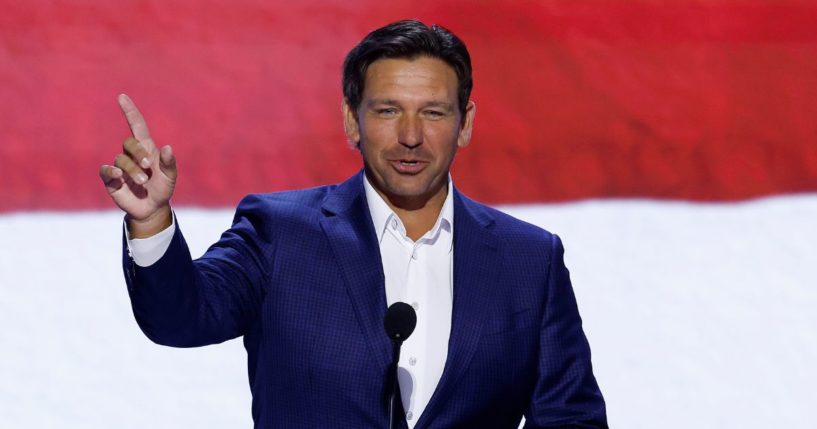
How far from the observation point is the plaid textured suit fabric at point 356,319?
1642 mm

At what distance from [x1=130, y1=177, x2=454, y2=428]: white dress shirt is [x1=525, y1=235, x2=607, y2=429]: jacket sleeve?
169mm

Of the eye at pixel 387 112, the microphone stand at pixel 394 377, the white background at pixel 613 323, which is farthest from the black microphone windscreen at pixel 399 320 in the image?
the white background at pixel 613 323

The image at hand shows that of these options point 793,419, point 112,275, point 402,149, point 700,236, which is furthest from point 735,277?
point 112,275

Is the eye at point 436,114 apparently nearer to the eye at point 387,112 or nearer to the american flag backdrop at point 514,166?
the eye at point 387,112

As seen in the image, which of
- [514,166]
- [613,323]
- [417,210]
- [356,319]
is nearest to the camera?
[356,319]

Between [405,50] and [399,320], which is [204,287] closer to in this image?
[399,320]

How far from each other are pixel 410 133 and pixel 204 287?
414 millimetres

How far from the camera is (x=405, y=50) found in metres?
1.82

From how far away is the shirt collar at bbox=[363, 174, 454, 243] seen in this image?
72.5 inches

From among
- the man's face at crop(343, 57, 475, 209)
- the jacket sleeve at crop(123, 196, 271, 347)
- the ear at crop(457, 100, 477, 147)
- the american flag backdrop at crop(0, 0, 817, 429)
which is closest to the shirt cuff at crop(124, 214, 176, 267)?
the jacket sleeve at crop(123, 196, 271, 347)

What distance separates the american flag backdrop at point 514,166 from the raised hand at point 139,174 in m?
1.14

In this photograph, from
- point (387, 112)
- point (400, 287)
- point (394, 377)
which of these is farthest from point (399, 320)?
point (387, 112)

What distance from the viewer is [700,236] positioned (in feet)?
9.03

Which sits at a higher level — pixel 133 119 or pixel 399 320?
pixel 133 119
